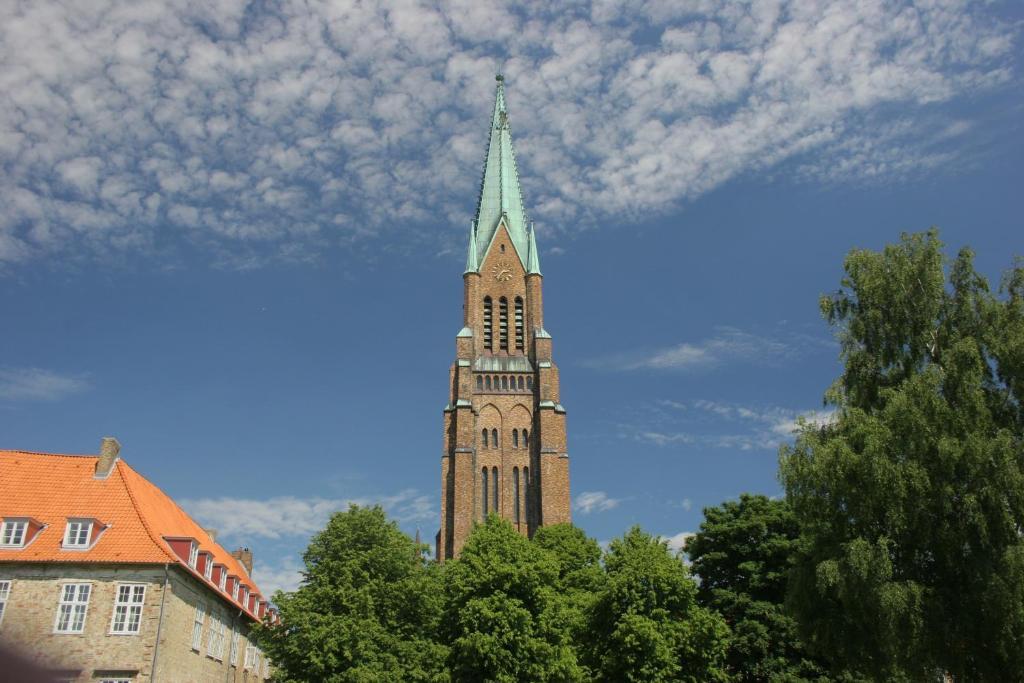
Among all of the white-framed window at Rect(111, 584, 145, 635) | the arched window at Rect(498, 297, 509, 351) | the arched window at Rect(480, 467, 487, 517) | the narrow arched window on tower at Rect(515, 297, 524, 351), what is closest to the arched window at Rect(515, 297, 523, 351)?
the narrow arched window on tower at Rect(515, 297, 524, 351)

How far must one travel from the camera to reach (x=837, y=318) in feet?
102

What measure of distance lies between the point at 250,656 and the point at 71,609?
16.2m

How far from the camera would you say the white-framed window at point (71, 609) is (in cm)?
3062

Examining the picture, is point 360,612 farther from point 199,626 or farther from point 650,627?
point 650,627

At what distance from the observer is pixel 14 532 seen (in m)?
32.0

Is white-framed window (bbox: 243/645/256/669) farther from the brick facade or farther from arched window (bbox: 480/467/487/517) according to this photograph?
arched window (bbox: 480/467/487/517)

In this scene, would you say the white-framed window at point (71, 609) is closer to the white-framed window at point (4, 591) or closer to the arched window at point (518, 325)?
the white-framed window at point (4, 591)

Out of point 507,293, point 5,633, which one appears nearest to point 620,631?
point 5,633

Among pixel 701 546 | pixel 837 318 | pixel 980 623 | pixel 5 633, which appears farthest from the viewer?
pixel 701 546

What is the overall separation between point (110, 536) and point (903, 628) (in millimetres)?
28188

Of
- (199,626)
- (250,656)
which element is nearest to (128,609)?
(199,626)

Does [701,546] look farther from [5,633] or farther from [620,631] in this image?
[5,633]

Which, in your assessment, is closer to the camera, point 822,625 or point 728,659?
point 822,625

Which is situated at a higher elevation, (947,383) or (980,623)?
(947,383)
